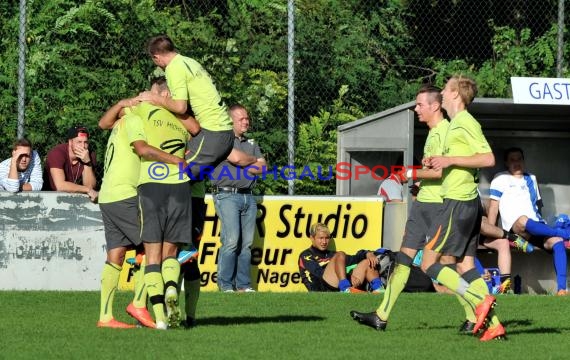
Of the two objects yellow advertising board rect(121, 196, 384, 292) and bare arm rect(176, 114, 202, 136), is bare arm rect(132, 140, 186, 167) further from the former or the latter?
yellow advertising board rect(121, 196, 384, 292)

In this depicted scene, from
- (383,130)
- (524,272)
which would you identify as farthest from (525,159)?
(383,130)

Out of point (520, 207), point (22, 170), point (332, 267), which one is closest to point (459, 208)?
point (332, 267)

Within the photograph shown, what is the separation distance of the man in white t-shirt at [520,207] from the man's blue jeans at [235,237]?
3.42 meters

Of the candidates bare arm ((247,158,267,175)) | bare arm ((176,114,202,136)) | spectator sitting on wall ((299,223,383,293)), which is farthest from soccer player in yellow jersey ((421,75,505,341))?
spectator sitting on wall ((299,223,383,293))

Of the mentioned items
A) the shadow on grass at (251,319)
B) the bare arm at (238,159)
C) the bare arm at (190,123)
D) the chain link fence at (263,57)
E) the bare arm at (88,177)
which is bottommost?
the shadow on grass at (251,319)

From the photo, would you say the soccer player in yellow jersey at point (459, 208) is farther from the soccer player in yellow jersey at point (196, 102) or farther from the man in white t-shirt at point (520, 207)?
the man in white t-shirt at point (520, 207)

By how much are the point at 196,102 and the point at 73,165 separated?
560cm

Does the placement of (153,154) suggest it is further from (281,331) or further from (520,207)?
(520,207)

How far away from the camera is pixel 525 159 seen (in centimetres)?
1848

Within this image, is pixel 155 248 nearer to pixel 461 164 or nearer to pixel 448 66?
pixel 461 164

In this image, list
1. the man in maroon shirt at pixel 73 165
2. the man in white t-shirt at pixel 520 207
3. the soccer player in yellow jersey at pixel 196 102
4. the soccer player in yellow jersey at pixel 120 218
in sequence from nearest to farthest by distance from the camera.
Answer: the soccer player in yellow jersey at pixel 196 102 → the soccer player in yellow jersey at pixel 120 218 → the man in maroon shirt at pixel 73 165 → the man in white t-shirt at pixel 520 207

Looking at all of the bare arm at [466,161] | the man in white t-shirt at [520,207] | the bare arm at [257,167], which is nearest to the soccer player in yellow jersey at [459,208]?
the bare arm at [466,161]

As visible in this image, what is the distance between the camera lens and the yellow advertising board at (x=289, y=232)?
1589 centimetres

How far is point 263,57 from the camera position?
17.2m
